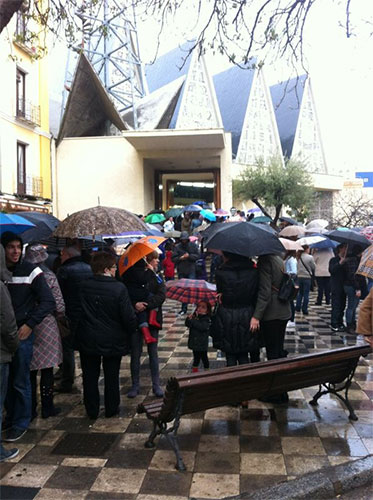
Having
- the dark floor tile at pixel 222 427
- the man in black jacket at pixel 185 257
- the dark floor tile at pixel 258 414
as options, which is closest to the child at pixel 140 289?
the dark floor tile at pixel 222 427

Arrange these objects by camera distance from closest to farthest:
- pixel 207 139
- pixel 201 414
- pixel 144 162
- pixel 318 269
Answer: pixel 201 414
pixel 318 269
pixel 207 139
pixel 144 162

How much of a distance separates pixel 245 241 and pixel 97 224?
61.8 inches

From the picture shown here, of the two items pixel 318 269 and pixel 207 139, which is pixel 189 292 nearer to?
pixel 318 269

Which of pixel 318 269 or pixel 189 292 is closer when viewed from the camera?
pixel 189 292

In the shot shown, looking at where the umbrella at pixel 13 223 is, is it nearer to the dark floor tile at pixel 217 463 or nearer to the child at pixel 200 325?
the child at pixel 200 325

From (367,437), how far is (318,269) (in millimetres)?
6843

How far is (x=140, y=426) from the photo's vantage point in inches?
167

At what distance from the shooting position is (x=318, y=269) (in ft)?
34.6

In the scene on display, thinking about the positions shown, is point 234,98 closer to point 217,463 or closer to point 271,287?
point 271,287

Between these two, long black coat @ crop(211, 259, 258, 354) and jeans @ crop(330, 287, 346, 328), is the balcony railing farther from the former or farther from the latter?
long black coat @ crop(211, 259, 258, 354)

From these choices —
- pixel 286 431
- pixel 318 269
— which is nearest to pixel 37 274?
pixel 286 431

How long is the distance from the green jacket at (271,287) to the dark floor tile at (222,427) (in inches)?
41.4

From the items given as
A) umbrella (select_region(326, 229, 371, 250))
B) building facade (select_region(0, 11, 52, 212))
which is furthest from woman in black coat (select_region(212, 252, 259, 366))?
building facade (select_region(0, 11, 52, 212))

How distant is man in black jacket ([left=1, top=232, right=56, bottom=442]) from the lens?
3.99 metres
